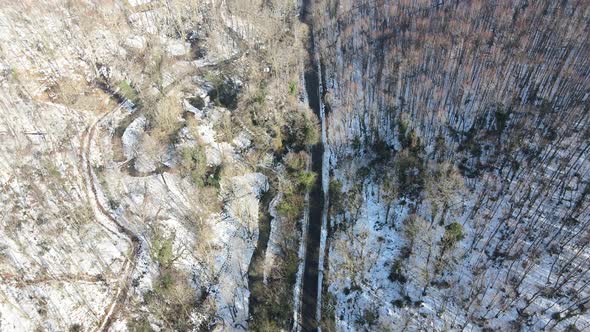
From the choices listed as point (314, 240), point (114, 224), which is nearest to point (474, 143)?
point (314, 240)

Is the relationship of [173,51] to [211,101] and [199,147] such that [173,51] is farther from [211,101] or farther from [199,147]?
[199,147]

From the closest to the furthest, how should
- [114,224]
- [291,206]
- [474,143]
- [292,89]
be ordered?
[114,224]
[291,206]
[474,143]
[292,89]

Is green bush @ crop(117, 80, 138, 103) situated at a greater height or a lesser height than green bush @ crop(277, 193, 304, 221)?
greater

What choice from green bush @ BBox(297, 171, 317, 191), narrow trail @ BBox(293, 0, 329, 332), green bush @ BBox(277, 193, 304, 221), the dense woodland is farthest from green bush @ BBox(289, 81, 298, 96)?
green bush @ BBox(277, 193, 304, 221)

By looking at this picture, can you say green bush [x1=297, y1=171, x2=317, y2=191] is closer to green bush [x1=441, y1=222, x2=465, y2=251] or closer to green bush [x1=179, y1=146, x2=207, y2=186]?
green bush [x1=179, y1=146, x2=207, y2=186]

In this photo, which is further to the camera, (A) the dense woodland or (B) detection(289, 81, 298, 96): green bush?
(B) detection(289, 81, 298, 96): green bush

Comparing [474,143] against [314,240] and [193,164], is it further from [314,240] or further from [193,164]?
[193,164]

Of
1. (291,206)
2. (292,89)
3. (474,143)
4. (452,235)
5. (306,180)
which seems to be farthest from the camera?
(292,89)

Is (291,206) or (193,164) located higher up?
(193,164)
